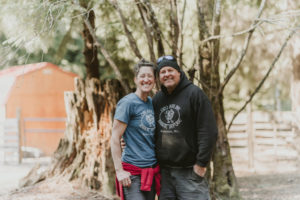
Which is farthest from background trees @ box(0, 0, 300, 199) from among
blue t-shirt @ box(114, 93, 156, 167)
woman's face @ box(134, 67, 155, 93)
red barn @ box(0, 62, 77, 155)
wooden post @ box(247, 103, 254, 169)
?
red barn @ box(0, 62, 77, 155)

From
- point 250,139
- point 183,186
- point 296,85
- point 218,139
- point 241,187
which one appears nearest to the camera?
point 183,186

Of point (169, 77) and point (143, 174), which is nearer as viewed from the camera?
point (143, 174)

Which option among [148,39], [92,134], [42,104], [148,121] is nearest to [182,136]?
[148,121]

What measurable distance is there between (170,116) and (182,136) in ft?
0.61

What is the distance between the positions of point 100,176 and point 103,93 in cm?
130

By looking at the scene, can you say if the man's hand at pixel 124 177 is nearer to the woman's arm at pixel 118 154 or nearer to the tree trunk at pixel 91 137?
the woman's arm at pixel 118 154

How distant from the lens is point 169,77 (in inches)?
110

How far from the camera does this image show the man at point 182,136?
2.65 meters

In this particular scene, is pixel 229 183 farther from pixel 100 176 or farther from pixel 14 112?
pixel 14 112

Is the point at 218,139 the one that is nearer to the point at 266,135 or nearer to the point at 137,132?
the point at 137,132

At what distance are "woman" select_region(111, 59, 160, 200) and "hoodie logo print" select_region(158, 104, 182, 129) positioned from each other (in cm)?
8

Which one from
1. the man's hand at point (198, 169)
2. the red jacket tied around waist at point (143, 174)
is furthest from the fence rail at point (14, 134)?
the man's hand at point (198, 169)

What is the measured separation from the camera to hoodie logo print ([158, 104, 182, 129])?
273 cm

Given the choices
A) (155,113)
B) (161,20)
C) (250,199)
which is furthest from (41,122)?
(155,113)
